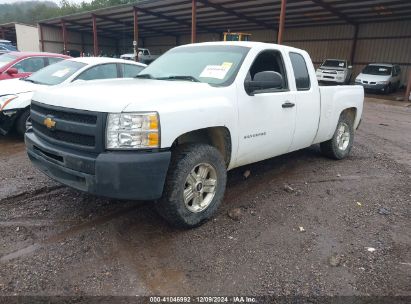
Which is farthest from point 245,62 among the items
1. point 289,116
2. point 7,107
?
point 7,107

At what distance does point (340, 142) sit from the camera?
616cm

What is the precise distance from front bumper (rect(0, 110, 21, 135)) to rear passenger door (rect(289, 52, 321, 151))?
4.89 m

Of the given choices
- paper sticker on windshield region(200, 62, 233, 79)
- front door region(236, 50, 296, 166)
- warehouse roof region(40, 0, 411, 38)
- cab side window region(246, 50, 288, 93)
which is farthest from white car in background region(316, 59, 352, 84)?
paper sticker on windshield region(200, 62, 233, 79)

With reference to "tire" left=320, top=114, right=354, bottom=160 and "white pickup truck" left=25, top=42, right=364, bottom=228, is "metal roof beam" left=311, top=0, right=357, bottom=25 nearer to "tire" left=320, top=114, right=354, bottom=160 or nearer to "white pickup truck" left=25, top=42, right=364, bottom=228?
"tire" left=320, top=114, right=354, bottom=160

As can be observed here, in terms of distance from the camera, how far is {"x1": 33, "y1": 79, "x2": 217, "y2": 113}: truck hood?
288cm

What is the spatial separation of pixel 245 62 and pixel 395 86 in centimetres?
2131

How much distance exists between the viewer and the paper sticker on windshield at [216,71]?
3.84m

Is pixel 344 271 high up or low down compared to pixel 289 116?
down

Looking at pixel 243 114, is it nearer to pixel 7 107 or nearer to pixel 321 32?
pixel 7 107

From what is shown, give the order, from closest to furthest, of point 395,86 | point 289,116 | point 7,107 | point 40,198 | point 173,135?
point 173,135 → point 40,198 → point 289,116 → point 7,107 → point 395,86

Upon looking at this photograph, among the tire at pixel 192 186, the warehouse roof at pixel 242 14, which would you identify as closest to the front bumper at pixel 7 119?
the tire at pixel 192 186

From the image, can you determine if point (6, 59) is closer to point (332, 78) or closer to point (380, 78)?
point (332, 78)

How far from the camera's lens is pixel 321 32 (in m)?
26.8

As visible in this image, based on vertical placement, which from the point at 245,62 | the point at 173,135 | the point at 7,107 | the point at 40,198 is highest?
the point at 245,62
